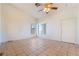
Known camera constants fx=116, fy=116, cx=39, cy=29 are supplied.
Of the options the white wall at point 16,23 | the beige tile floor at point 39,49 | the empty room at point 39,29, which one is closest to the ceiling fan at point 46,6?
the empty room at point 39,29

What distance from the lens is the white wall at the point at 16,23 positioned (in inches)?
66.0

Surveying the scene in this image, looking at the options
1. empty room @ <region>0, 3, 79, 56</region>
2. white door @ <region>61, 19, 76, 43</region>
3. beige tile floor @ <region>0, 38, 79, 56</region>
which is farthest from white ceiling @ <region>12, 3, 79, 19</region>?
beige tile floor @ <region>0, 38, 79, 56</region>

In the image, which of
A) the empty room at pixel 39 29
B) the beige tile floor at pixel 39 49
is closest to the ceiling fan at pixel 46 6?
the empty room at pixel 39 29

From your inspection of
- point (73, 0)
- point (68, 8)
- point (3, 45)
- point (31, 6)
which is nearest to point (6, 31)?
point (3, 45)

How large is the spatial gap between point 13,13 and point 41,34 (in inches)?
20.7

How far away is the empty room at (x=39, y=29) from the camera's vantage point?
1656mm

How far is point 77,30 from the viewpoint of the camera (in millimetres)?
1677

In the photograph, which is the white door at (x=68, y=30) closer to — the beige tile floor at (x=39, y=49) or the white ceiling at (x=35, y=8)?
the beige tile floor at (x=39, y=49)

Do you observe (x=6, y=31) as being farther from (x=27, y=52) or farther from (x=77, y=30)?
(x=77, y=30)

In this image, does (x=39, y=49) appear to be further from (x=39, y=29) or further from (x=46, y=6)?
(x=46, y=6)

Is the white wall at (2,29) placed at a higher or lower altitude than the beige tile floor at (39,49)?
higher

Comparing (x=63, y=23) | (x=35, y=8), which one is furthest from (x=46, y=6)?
(x=63, y=23)

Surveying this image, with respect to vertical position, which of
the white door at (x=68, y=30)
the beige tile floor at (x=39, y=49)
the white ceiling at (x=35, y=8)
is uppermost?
the white ceiling at (x=35, y=8)

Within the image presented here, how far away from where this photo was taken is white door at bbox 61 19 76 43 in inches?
66.2
